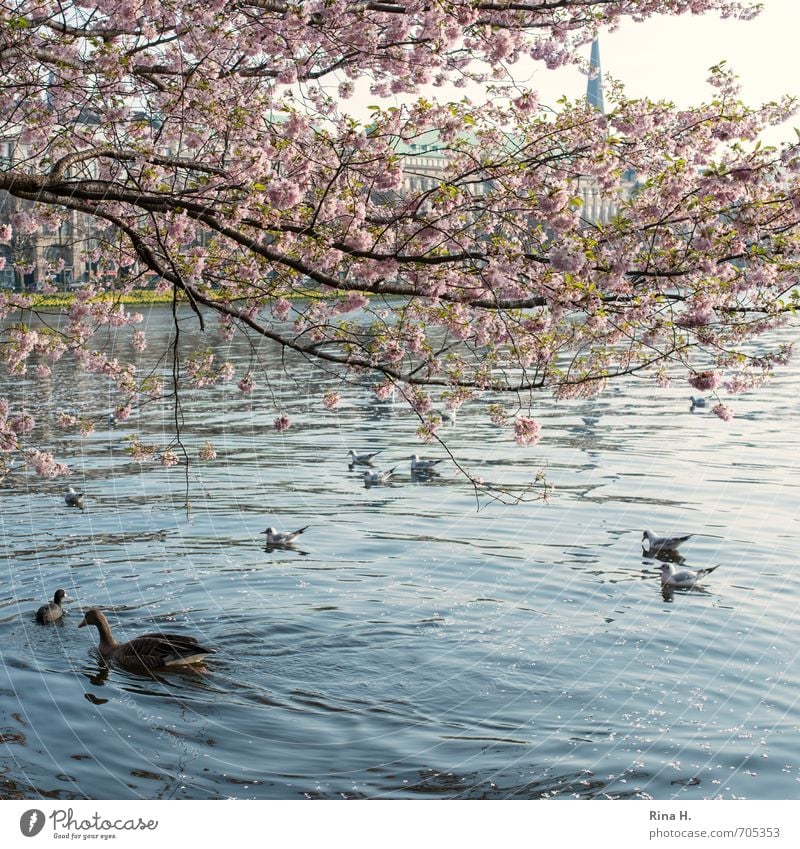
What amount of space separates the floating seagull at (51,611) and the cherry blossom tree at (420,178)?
16.5ft

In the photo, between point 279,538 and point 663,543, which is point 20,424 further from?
point 663,543

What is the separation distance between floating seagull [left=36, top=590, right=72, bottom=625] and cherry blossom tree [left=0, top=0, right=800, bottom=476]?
5033mm

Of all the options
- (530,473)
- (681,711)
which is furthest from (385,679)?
(530,473)

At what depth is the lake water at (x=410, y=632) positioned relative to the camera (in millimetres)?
11148

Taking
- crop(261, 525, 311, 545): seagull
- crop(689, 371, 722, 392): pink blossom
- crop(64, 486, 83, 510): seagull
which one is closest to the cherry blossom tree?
crop(689, 371, 722, 392): pink blossom

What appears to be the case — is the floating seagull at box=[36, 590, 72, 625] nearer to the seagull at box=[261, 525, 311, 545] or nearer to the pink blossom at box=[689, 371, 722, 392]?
the seagull at box=[261, 525, 311, 545]

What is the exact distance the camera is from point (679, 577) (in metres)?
17.6

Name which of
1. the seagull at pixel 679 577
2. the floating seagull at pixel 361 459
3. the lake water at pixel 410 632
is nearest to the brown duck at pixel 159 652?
the lake water at pixel 410 632

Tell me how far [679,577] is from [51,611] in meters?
Answer: 8.77

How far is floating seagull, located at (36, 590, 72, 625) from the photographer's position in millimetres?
15750

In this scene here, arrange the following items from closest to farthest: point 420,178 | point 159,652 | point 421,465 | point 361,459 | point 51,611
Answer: point 420,178
point 159,652
point 51,611
point 421,465
point 361,459

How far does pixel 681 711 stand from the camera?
488 inches

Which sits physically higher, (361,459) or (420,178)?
(420,178)

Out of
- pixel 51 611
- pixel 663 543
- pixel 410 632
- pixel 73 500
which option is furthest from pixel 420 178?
pixel 73 500
